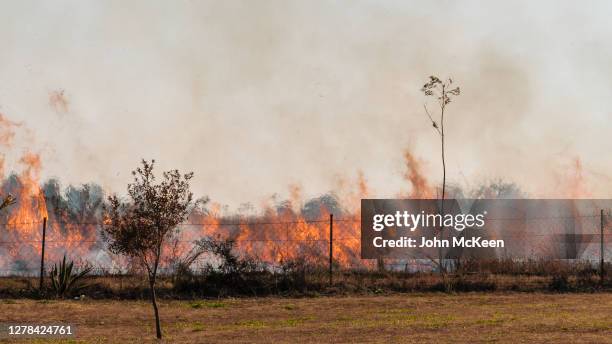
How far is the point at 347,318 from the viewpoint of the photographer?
20.9 meters

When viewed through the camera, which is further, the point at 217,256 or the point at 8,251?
the point at 8,251

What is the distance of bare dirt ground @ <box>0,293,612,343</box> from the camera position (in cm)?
1741

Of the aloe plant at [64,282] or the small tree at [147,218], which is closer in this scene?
the small tree at [147,218]

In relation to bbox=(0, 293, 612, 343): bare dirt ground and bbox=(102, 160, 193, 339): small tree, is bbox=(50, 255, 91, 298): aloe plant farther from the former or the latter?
bbox=(102, 160, 193, 339): small tree

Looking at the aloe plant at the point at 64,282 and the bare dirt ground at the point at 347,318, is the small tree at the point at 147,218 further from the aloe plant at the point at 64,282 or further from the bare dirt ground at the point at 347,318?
the aloe plant at the point at 64,282

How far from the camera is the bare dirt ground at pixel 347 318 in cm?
1741

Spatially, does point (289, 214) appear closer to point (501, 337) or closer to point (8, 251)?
point (8, 251)

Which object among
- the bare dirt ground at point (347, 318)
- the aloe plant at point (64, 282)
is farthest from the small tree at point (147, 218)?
the aloe plant at point (64, 282)

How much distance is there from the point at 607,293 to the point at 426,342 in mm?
13114

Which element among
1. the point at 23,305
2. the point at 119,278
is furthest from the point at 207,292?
the point at 23,305

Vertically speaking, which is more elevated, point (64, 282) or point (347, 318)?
point (64, 282)

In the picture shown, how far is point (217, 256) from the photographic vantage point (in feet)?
89.5

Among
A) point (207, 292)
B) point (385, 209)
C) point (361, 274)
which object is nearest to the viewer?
point (207, 292)

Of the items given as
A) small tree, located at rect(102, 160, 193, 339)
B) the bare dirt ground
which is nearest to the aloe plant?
the bare dirt ground
